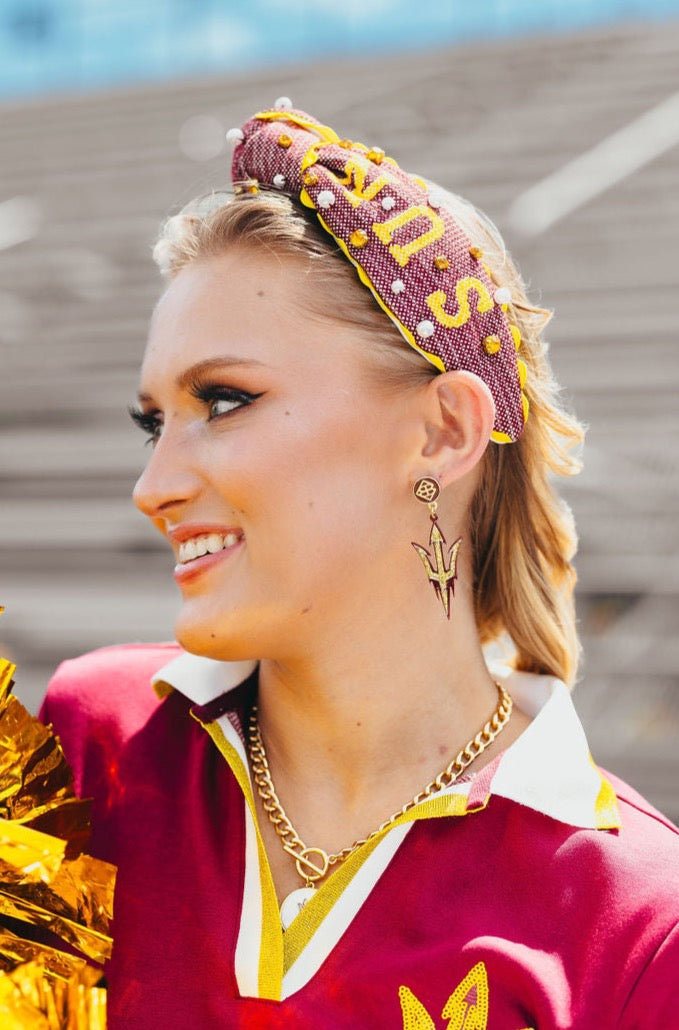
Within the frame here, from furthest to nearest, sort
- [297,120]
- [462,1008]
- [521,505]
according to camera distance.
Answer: [521,505], [297,120], [462,1008]

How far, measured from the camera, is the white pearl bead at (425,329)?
1.60 m

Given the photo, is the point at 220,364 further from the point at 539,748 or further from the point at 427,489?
the point at 539,748

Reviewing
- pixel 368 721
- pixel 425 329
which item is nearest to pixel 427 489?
pixel 425 329

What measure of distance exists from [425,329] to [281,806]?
2.15ft

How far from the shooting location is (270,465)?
1509mm

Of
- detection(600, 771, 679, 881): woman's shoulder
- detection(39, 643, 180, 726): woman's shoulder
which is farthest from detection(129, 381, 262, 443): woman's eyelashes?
detection(600, 771, 679, 881): woman's shoulder

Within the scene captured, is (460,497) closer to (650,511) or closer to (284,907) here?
(284,907)

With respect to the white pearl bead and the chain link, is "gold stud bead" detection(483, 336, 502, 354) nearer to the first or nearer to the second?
the white pearl bead

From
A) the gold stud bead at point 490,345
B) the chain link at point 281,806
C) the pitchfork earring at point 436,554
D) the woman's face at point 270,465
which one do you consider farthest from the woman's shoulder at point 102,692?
the gold stud bead at point 490,345

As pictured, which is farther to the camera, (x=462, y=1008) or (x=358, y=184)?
(x=358, y=184)

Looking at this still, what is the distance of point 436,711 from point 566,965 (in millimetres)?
368

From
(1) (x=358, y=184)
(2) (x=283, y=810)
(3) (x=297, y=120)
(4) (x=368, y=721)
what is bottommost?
(2) (x=283, y=810)

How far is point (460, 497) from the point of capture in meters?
1.74

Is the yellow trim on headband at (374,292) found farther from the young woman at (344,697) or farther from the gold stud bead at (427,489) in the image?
the gold stud bead at (427,489)
